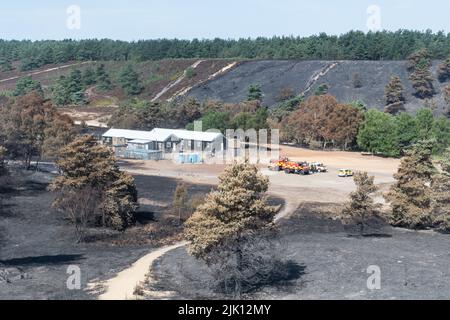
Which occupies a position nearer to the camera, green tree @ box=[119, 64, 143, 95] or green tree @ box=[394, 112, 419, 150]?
green tree @ box=[394, 112, 419, 150]

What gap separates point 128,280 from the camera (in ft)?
119

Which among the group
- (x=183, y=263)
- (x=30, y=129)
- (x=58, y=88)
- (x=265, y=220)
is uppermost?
(x=58, y=88)

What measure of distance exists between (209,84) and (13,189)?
340 feet

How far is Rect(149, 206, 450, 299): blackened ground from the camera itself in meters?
33.7

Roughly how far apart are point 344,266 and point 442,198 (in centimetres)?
1663

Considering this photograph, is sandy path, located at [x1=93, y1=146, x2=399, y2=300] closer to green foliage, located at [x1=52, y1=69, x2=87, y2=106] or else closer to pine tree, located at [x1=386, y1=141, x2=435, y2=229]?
pine tree, located at [x1=386, y1=141, x2=435, y2=229]

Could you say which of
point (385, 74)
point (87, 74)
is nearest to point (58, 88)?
point (87, 74)

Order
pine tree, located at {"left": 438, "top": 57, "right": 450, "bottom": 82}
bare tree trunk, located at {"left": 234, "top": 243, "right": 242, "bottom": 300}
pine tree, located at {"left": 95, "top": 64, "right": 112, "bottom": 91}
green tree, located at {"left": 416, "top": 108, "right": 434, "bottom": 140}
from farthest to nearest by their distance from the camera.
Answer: pine tree, located at {"left": 95, "top": 64, "right": 112, "bottom": 91} → pine tree, located at {"left": 438, "top": 57, "right": 450, "bottom": 82} → green tree, located at {"left": 416, "top": 108, "right": 434, "bottom": 140} → bare tree trunk, located at {"left": 234, "top": 243, "right": 242, "bottom": 300}

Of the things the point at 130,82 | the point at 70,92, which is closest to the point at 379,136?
the point at 130,82

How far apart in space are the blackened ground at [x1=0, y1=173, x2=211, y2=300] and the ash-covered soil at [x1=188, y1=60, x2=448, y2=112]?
8462cm

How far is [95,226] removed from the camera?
52.9 m

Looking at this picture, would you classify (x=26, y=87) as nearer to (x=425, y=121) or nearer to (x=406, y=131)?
(x=406, y=131)

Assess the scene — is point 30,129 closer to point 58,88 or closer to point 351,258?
point 351,258

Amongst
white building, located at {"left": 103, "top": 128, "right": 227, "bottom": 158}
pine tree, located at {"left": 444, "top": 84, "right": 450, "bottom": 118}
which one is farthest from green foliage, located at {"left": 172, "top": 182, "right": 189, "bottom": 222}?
pine tree, located at {"left": 444, "top": 84, "right": 450, "bottom": 118}
